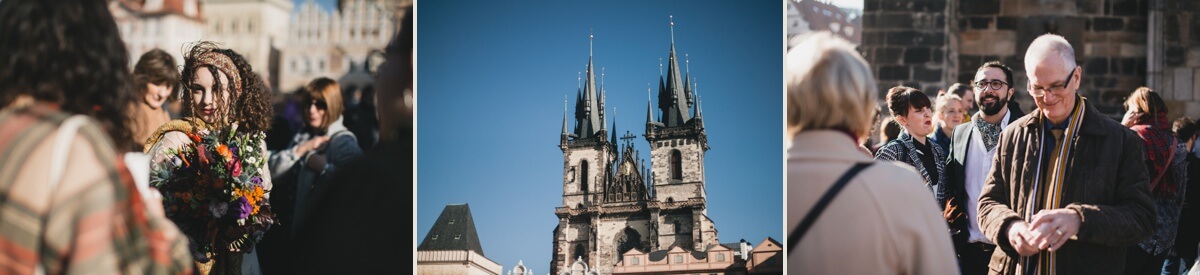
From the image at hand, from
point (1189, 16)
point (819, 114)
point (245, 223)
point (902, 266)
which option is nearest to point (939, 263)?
point (902, 266)

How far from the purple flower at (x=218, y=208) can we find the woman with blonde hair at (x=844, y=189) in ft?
7.51

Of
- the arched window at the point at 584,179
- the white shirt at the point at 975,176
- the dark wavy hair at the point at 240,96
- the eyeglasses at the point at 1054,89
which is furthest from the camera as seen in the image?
the white shirt at the point at 975,176

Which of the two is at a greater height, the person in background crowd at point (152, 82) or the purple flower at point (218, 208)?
the person in background crowd at point (152, 82)

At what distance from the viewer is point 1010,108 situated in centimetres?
558

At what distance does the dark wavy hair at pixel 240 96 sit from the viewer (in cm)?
464

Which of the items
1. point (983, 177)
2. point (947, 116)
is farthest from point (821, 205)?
point (947, 116)

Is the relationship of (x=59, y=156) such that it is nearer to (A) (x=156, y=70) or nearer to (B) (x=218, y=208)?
(B) (x=218, y=208)

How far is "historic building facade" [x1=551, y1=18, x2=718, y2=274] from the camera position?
3818 mm

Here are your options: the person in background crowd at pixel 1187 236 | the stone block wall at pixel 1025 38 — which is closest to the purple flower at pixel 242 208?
the person in background crowd at pixel 1187 236

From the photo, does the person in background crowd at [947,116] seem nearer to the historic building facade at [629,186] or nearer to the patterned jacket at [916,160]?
the patterned jacket at [916,160]

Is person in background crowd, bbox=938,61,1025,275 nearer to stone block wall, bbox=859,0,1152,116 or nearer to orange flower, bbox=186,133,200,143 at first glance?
orange flower, bbox=186,133,200,143

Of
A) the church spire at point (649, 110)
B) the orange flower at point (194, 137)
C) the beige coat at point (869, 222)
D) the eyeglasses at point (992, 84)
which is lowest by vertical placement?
the beige coat at point (869, 222)

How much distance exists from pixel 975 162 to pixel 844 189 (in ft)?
8.79

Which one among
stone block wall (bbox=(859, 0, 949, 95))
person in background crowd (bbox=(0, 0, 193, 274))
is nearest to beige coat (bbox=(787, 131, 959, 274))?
person in background crowd (bbox=(0, 0, 193, 274))
